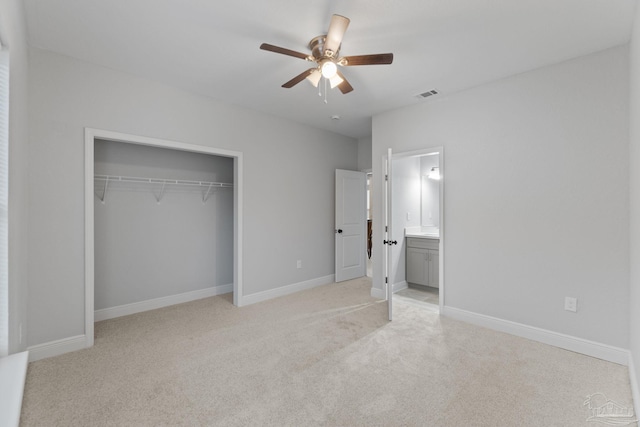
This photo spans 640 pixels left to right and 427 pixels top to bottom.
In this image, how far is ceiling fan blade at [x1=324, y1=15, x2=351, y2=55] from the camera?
191cm

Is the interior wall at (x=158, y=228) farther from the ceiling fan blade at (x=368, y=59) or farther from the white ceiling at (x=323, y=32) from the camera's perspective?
the ceiling fan blade at (x=368, y=59)

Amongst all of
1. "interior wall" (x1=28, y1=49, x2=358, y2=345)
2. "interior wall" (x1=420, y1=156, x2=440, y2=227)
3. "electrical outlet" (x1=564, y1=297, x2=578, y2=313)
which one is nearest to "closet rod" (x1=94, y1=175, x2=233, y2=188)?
"interior wall" (x1=28, y1=49, x2=358, y2=345)

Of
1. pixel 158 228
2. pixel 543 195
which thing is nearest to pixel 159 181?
pixel 158 228

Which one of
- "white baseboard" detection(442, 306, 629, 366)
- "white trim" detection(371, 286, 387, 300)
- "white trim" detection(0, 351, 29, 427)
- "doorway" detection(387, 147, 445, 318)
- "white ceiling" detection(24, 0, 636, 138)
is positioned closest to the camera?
"white trim" detection(0, 351, 29, 427)

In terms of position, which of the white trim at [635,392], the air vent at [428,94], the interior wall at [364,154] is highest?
the air vent at [428,94]

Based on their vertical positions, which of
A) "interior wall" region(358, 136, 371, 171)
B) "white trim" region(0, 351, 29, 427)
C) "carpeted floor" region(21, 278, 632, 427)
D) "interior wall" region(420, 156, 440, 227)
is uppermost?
"interior wall" region(358, 136, 371, 171)

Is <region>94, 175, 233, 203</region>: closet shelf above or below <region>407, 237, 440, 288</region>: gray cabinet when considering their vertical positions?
above

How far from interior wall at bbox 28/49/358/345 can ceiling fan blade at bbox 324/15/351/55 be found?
81.6 inches

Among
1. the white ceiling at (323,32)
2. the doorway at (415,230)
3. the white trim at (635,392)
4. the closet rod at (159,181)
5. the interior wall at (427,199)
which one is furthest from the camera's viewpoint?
the interior wall at (427,199)

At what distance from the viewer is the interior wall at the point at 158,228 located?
351 cm

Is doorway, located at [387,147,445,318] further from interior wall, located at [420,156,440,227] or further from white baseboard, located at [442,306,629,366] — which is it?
white baseboard, located at [442,306,629,366]

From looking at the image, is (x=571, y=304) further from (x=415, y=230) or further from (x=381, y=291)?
(x=415, y=230)

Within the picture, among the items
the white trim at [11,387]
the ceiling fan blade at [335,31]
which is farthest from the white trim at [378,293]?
the white trim at [11,387]

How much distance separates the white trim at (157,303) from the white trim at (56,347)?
0.72m
